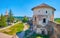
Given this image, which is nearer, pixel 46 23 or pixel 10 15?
pixel 46 23

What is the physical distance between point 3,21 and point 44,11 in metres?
16.5

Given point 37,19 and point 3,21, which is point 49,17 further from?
point 3,21

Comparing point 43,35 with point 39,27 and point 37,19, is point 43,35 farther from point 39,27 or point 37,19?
point 37,19

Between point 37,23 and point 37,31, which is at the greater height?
point 37,23

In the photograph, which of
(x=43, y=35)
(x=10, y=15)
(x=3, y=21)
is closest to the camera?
(x=43, y=35)

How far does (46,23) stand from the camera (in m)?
24.6

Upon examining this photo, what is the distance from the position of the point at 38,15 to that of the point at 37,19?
33.9 inches

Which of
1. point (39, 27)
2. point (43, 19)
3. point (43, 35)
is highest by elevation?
point (43, 19)

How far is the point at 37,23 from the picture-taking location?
982 inches

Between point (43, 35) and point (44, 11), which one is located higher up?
point (44, 11)

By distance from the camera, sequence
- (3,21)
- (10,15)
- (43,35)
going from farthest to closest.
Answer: (10,15) → (3,21) → (43,35)

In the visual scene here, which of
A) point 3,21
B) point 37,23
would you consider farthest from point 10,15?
point 37,23

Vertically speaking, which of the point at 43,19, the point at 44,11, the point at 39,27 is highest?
the point at 44,11

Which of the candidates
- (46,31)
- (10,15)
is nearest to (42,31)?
(46,31)
